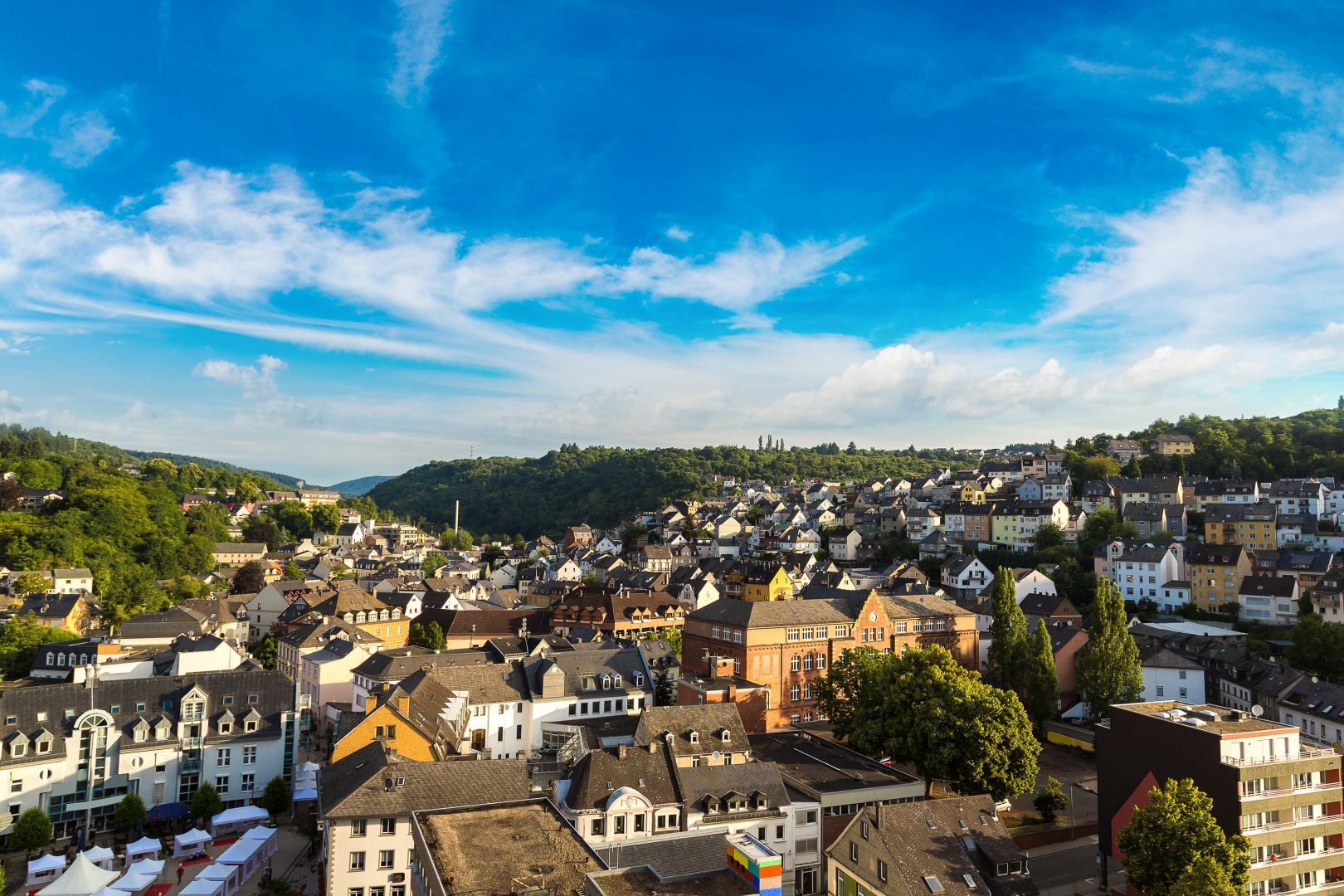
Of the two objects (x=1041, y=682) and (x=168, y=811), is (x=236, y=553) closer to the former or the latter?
(x=168, y=811)

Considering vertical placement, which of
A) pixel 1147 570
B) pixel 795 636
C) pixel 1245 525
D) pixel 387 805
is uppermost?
pixel 1245 525

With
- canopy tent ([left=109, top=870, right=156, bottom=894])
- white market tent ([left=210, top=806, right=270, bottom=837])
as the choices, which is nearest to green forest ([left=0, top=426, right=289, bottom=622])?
white market tent ([left=210, top=806, right=270, bottom=837])

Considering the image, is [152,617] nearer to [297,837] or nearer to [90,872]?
[297,837]

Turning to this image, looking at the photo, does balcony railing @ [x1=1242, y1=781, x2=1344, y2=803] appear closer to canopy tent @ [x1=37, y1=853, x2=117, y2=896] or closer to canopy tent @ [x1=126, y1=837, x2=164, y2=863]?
canopy tent @ [x1=37, y1=853, x2=117, y2=896]

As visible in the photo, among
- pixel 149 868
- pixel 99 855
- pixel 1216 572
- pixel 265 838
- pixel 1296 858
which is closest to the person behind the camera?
pixel 1296 858

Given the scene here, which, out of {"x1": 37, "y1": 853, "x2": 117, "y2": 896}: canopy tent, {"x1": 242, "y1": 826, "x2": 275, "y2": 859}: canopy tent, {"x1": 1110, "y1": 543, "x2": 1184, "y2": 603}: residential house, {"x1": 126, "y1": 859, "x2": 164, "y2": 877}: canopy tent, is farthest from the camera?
{"x1": 1110, "y1": 543, "x2": 1184, "y2": 603}: residential house

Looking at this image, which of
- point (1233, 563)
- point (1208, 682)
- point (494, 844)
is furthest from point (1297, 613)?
point (494, 844)

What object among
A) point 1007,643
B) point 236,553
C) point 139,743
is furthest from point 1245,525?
point 236,553
